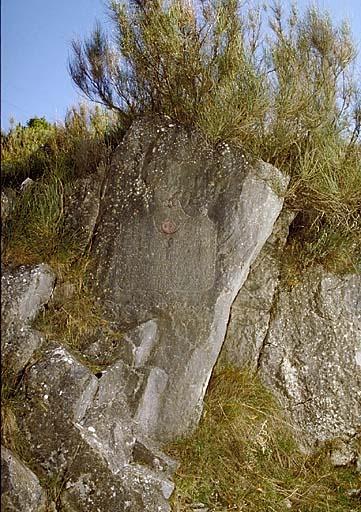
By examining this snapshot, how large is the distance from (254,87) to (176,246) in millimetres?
1184

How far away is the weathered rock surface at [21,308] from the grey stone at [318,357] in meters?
1.68

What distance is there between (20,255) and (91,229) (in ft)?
1.91

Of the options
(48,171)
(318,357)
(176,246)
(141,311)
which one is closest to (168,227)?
(176,246)

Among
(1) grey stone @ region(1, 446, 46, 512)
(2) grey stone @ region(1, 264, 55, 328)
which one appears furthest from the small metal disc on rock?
(1) grey stone @ region(1, 446, 46, 512)

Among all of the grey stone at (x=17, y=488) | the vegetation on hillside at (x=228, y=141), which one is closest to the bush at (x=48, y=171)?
the vegetation on hillside at (x=228, y=141)

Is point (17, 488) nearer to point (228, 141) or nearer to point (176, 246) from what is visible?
point (176, 246)

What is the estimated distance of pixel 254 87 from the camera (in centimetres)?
434

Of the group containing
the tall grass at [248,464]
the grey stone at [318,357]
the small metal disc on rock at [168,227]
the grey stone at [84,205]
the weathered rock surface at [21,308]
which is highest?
the grey stone at [84,205]

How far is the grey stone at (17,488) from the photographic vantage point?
3.23 meters

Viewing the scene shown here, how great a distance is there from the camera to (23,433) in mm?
3506

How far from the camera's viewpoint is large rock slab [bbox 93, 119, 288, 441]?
158 inches

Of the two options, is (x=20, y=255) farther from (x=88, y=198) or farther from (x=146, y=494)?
(x=146, y=494)

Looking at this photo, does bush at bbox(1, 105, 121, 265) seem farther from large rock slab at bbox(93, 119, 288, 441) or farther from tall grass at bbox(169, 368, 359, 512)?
tall grass at bbox(169, 368, 359, 512)

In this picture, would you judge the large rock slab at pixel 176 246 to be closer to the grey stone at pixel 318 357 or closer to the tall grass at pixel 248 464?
the tall grass at pixel 248 464
